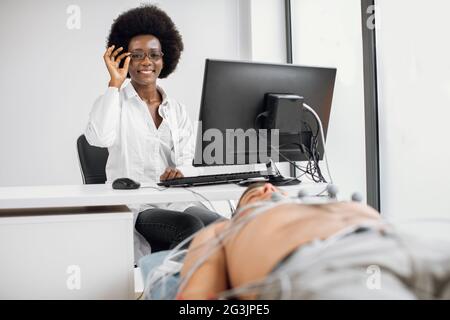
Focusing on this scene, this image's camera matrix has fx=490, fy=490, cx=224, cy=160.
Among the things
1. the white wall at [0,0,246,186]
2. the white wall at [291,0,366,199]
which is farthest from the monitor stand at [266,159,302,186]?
the white wall at [0,0,246,186]

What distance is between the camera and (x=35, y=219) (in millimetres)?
1328

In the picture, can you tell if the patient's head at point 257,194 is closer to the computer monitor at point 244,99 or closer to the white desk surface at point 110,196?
the white desk surface at point 110,196

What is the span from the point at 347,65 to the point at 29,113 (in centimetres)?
224

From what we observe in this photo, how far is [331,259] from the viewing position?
56 cm

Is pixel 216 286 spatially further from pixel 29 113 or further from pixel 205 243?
pixel 29 113

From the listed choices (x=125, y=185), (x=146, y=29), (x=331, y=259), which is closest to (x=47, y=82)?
(x=146, y=29)

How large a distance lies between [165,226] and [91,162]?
785mm

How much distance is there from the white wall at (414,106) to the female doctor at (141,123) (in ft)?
3.19

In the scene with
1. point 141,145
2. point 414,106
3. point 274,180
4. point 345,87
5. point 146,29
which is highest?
point 146,29

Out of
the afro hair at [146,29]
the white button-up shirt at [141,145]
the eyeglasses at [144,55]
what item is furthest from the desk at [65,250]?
the afro hair at [146,29]

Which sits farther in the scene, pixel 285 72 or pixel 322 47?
pixel 322 47

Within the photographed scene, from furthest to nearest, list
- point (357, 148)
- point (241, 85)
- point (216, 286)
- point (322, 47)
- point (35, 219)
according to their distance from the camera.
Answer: point (322, 47) < point (357, 148) < point (241, 85) < point (35, 219) < point (216, 286)

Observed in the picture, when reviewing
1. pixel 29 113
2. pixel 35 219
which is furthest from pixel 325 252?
pixel 29 113

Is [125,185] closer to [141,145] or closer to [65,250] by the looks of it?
[65,250]
